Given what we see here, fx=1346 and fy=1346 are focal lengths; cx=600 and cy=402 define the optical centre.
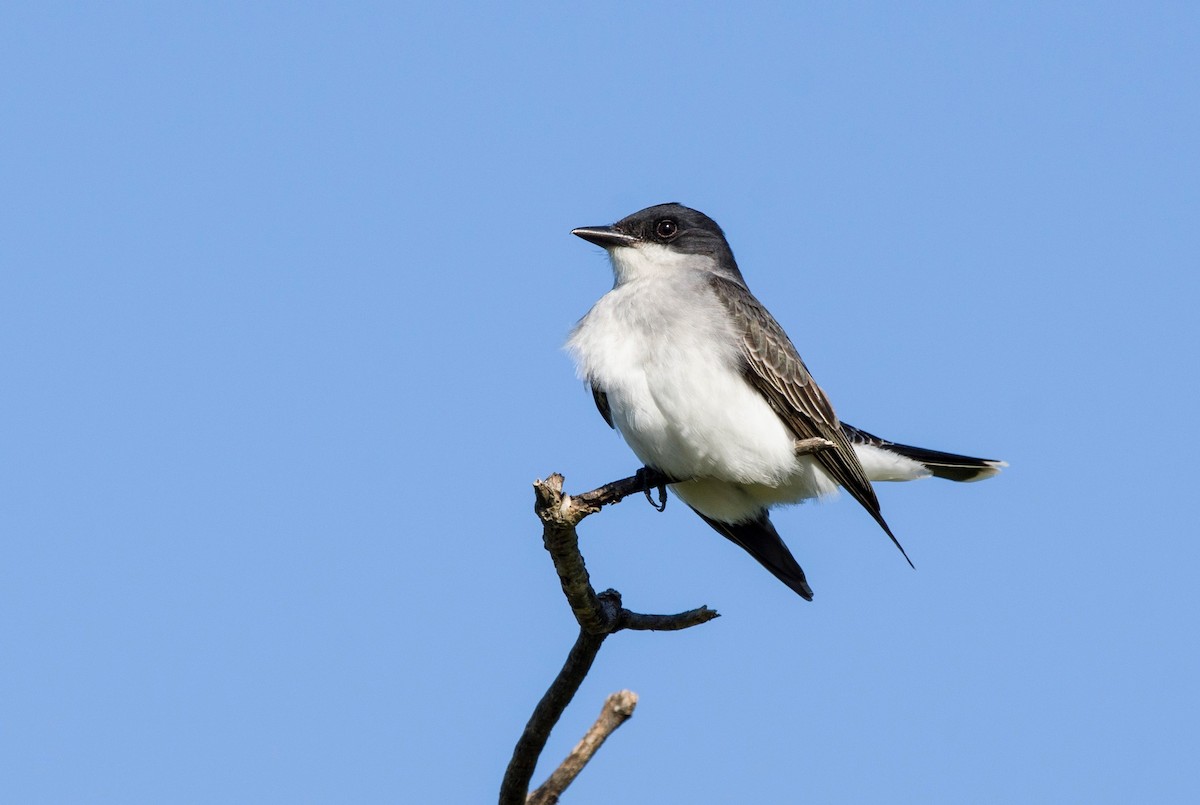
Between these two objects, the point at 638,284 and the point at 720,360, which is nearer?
the point at 720,360

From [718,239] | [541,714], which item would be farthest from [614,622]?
[718,239]

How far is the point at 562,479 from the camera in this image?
5984 mm

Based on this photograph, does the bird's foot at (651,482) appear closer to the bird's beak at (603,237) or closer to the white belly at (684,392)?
the white belly at (684,392)

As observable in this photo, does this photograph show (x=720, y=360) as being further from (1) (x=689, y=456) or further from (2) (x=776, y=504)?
(2) (x=776, y=504)

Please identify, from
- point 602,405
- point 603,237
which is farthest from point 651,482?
point 603,237

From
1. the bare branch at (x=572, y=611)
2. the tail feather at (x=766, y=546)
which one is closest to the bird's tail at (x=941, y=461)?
the tail feather at (x=766, y=546)

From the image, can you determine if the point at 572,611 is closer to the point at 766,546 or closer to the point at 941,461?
the point at 766,546

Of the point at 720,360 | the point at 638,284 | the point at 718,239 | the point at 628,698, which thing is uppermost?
the point at 718,239

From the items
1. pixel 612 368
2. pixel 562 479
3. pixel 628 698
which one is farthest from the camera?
pixel 612 368

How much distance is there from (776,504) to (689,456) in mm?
1027

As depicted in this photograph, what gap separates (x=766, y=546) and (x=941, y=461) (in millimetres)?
1476

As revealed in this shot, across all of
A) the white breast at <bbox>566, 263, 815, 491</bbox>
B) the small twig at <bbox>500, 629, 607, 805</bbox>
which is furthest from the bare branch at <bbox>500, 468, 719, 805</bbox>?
the white breast at <bbox>566, 263, 815, 491</bbox>

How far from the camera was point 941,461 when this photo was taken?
892 cm

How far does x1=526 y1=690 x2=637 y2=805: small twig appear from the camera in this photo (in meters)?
5.56
